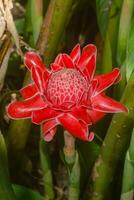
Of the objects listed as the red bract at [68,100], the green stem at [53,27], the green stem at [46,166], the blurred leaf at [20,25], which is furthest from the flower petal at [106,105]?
the blurred leaf at [20,25]

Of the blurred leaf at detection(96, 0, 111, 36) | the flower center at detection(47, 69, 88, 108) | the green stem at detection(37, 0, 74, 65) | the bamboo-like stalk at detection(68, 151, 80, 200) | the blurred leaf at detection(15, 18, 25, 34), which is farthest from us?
the blurred leaf at detection(15, 18, 25, 34)

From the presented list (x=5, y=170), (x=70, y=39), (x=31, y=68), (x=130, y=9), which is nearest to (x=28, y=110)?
(x=31, y=68)

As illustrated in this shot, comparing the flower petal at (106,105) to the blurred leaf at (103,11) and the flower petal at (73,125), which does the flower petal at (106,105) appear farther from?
the blurred leaf at (103,11)

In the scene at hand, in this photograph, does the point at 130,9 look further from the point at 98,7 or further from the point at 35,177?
the point at 35,177

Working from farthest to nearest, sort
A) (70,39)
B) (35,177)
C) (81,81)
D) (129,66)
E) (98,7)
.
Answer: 1. (70,39)
2. (35,177)
3. (98,7)
4. (129,66)
5. (81,81)

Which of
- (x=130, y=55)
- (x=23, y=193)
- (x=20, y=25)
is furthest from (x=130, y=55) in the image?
(x=20, y=25)

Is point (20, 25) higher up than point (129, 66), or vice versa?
point (20, 25)

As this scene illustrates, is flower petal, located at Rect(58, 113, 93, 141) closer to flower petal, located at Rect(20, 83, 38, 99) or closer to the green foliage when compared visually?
flower petal, located at Rect(20, 83, 38, 99)

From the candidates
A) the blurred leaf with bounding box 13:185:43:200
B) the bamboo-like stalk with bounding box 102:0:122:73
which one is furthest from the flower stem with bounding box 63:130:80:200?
the bamboo-like stalk with bounding box 102:0:122:73

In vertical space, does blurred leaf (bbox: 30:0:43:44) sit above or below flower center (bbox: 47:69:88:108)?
above

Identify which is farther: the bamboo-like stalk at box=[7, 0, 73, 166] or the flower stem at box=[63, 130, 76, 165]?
the bamboo-like stalk at box=[7, 0, 73, 166]
